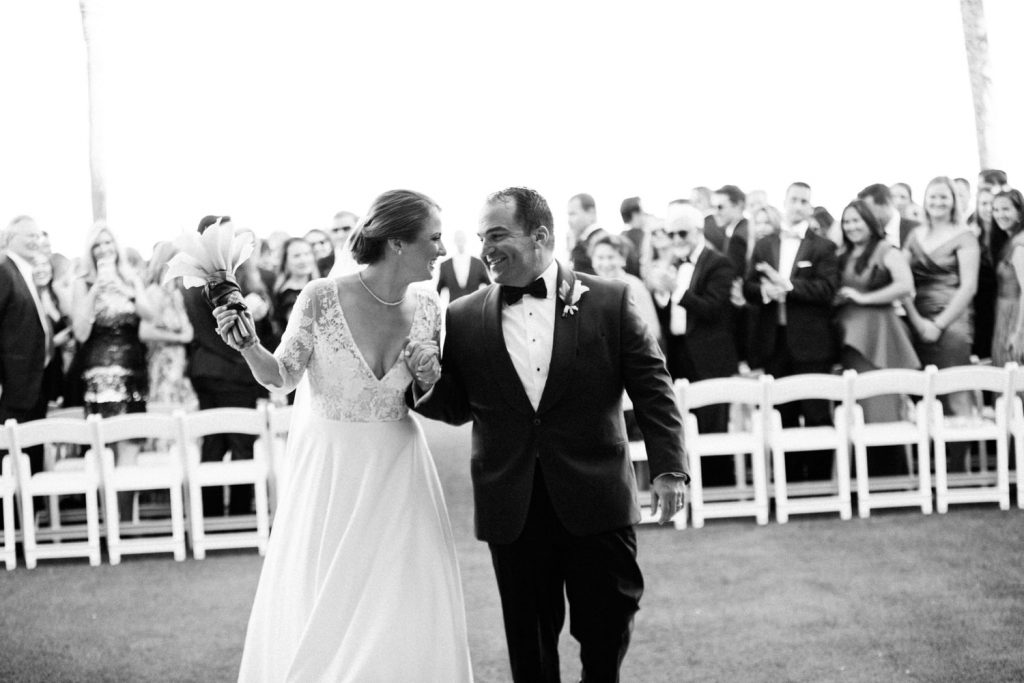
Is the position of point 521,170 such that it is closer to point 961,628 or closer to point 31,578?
point 31,578

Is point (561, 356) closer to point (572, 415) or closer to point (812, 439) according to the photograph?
point (572, 415)

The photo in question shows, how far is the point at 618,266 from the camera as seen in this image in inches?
258

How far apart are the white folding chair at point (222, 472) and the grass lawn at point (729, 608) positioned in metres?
0.11

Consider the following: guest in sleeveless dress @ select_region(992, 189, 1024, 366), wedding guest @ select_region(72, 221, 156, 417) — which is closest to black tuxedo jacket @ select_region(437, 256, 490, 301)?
wedding guest @ select_region(72, 221, 156, 417)

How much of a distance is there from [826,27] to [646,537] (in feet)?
22.8

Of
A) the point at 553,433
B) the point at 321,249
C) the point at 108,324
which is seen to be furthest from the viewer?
the point at 321,249

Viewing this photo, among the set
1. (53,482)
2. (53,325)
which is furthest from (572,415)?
(53,325)

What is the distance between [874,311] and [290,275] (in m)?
3.52

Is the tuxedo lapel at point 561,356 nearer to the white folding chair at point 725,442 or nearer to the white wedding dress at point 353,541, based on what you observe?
the white wedding dress at point 353,541

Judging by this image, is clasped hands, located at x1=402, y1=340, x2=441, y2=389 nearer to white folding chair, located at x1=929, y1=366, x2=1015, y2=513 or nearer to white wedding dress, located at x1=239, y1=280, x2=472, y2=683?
white wedding dress, located at x1=239, y1=280, x2=472, y2=683

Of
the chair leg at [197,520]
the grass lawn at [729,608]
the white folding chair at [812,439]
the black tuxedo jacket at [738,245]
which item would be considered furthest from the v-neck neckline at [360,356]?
the black tuxedo jacket at [738,245]

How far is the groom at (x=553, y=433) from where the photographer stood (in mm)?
3092

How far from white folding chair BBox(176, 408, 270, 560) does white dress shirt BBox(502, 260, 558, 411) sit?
10.3 ft

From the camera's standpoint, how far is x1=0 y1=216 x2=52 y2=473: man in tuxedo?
21.4ft
